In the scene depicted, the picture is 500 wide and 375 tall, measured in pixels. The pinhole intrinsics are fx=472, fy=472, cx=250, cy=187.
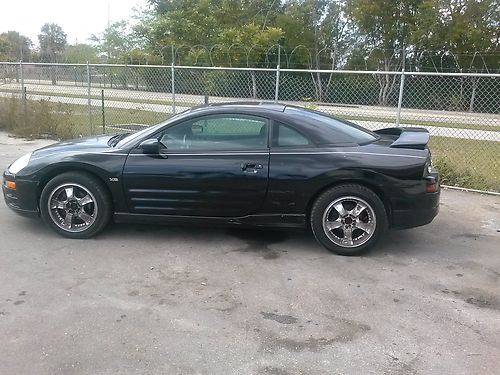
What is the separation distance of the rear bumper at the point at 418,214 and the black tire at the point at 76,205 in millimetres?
2808

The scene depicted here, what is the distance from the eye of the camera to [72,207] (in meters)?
4.72

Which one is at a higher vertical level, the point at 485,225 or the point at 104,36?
the point at 104,36

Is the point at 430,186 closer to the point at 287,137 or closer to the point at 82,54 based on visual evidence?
the point at 287,137

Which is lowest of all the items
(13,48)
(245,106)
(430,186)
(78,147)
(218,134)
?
(430,186)

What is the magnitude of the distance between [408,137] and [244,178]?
177 centimetres

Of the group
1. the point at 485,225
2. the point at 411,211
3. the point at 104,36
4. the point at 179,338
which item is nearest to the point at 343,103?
the point at 485,225

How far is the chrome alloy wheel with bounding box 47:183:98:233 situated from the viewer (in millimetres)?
4695

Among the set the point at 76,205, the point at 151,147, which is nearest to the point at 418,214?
the point at 151,147

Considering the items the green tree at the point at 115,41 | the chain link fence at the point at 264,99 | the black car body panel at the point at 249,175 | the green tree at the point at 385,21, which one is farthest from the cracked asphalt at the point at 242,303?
the green tree at the point at 115,41

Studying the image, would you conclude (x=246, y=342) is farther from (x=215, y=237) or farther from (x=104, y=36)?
(x=104, y=36)

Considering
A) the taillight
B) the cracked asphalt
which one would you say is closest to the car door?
the cracked asphalt

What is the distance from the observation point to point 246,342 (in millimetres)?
3027

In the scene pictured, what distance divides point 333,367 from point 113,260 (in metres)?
2.32

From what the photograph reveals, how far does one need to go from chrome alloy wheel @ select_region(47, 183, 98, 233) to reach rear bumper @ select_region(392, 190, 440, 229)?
2933 mm
